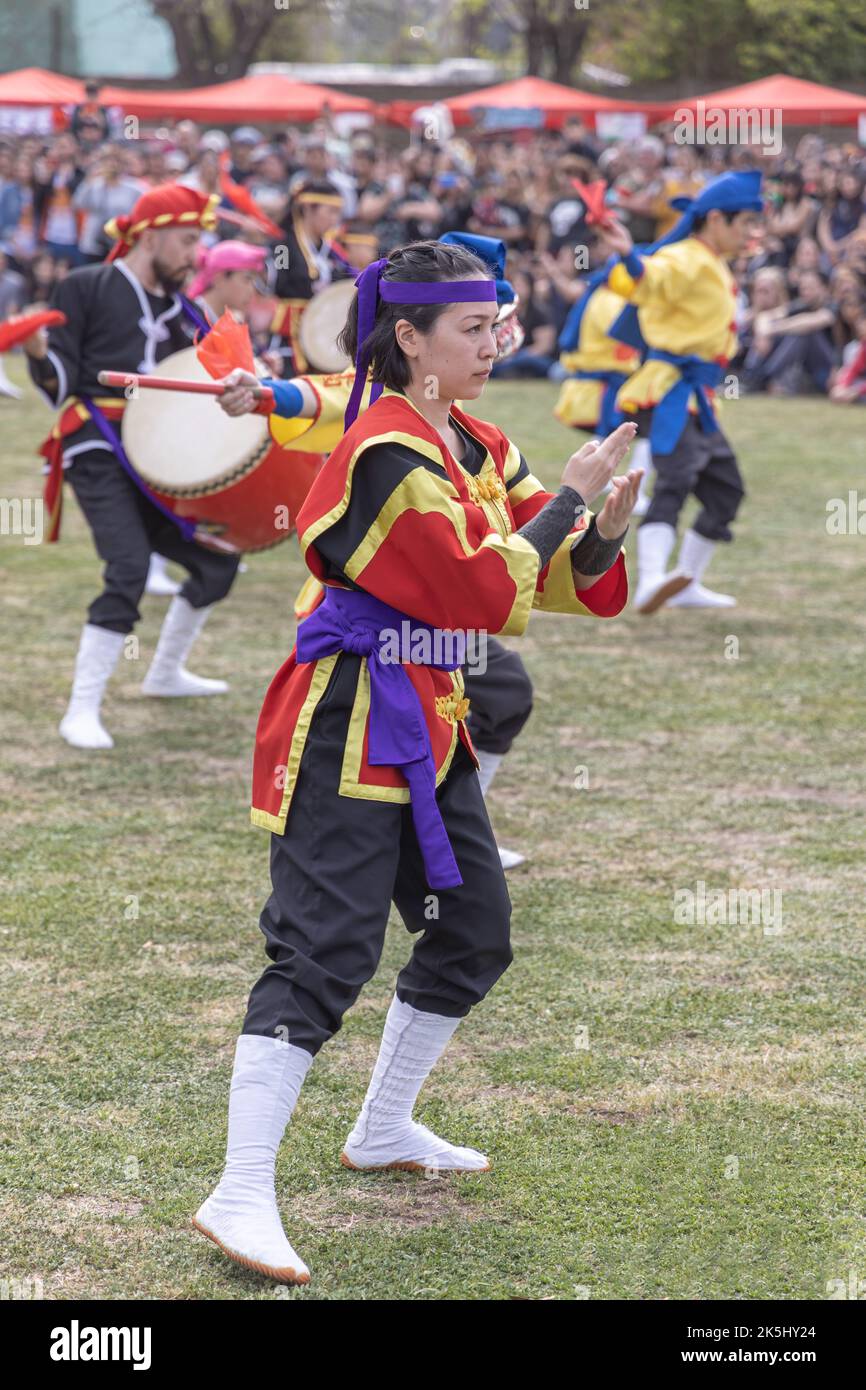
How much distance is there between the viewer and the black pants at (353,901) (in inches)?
107

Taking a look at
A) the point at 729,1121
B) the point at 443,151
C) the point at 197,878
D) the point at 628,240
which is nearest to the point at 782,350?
the point at 443,151

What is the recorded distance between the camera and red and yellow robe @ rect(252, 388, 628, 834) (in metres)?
2.69

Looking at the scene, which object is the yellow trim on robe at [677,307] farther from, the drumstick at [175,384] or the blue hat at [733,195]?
the drumstick at [175,384]

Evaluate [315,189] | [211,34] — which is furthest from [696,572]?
[211,34]

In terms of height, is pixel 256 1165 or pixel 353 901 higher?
pixel 353 901

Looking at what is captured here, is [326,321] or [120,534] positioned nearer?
[120,534]

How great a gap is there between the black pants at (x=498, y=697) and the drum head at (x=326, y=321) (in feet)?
11.8

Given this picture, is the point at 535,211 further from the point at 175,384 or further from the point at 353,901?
the point at 353,901

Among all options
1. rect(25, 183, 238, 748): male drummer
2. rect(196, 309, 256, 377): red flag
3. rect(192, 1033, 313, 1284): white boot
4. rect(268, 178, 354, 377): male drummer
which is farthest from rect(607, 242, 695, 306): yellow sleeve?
rect(192, 1033, 313, 1284): white boot

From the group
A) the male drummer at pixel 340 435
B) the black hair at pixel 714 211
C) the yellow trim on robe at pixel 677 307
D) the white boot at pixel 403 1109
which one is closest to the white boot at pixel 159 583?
the yellow trim on robe at pixel 677 307

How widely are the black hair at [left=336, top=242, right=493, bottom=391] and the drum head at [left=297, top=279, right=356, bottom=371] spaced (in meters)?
4.72

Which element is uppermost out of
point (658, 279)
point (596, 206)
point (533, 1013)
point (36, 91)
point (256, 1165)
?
point (36, 91)

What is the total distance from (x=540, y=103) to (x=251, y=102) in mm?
4316

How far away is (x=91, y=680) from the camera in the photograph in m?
5.84
